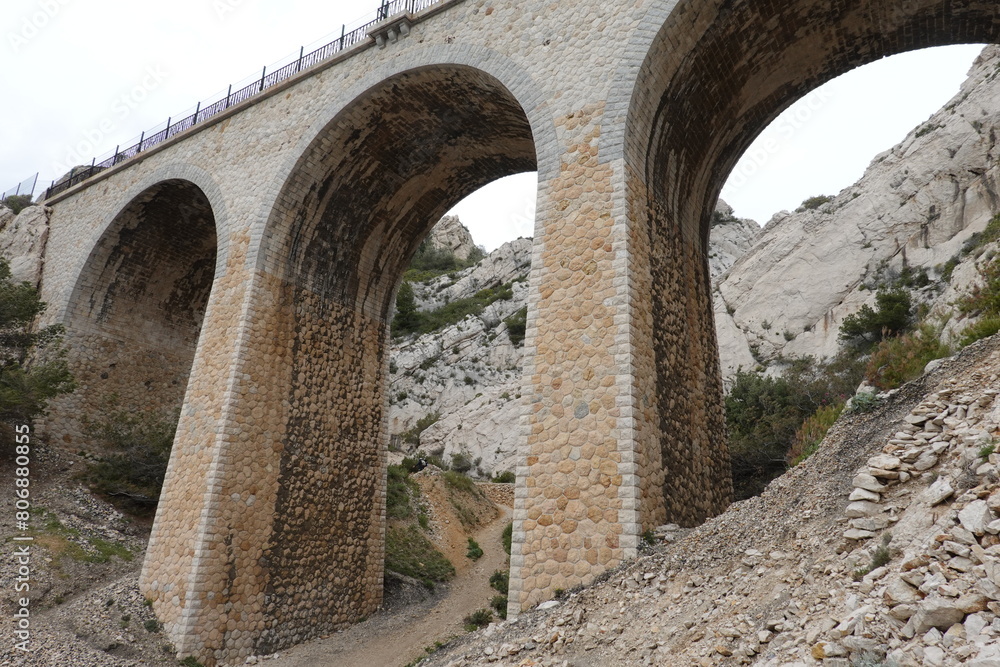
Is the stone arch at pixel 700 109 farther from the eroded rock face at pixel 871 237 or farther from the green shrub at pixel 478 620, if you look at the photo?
the eroded rock face at pixel 871 237

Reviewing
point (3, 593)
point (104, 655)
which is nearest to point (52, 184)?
point (3, 593)

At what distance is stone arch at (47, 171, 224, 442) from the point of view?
14258 mm

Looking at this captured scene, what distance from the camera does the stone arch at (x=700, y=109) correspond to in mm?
8070

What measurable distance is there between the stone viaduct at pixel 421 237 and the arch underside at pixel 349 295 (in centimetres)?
4

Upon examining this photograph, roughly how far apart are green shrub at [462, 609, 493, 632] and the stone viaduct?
6.65 ft

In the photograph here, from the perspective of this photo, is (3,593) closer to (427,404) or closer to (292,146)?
(292,146)

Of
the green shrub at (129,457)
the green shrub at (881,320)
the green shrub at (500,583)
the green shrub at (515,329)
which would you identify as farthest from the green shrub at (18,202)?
the green shrub at (881,320)

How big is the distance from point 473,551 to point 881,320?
A: 502 inches

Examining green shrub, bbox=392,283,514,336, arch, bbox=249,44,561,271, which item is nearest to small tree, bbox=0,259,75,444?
arch, bbox=249,44,561,271

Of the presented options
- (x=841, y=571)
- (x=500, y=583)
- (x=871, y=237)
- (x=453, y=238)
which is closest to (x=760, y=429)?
(x=500, y=583)

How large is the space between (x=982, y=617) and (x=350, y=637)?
30.7 ft

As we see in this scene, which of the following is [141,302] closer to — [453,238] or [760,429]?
[760,429]

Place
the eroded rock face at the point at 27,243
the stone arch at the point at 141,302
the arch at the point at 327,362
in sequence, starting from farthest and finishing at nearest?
the eroded rock face at the point at 27,243
the stone arch at the point at 141,302
the arch at the point at 327,362

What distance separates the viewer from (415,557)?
14531mm
